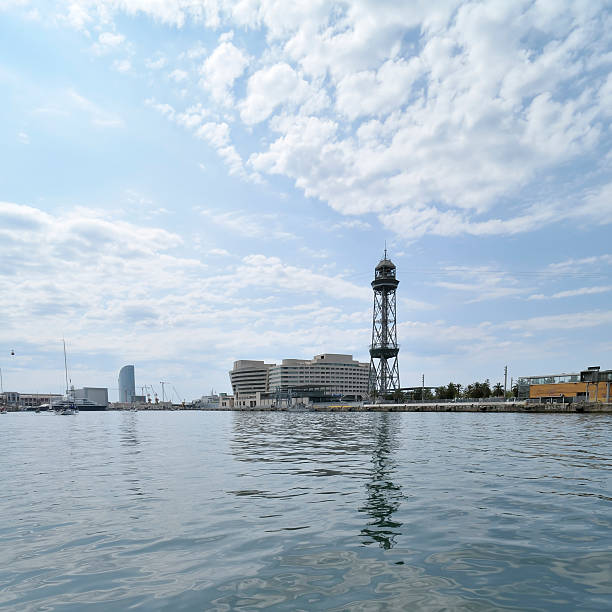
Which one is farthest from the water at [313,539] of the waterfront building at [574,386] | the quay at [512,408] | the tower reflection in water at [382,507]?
the waterfront building at [574,386]

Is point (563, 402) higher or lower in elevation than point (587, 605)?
lower

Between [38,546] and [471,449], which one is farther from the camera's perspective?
[471,449]

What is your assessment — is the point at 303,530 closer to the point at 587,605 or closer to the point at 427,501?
the point at 427,501

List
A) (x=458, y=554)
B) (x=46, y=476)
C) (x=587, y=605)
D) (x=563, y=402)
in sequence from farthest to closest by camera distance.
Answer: (x=563, y=402) < (x=46, y=476) < (x=458, y=554) < (x=587, y=605)

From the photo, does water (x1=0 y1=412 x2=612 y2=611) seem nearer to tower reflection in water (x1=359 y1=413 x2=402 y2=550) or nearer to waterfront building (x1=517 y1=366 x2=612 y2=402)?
tower reflection in water (x1=359 y1=413 x2=402 y2=550)

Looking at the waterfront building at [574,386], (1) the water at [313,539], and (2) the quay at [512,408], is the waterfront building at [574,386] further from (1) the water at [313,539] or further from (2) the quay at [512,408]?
(1) the water at [313,539]

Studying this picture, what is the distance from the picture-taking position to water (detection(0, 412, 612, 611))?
7.07 meters

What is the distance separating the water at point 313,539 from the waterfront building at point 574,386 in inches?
3554

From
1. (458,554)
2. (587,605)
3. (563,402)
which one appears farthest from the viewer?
(563,402)

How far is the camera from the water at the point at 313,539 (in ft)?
23.2

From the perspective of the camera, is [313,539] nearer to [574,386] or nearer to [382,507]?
[382,507]

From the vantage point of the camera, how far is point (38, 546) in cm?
987

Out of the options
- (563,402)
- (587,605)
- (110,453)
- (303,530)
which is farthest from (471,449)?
(563,402)

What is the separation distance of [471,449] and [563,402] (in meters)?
90.8
